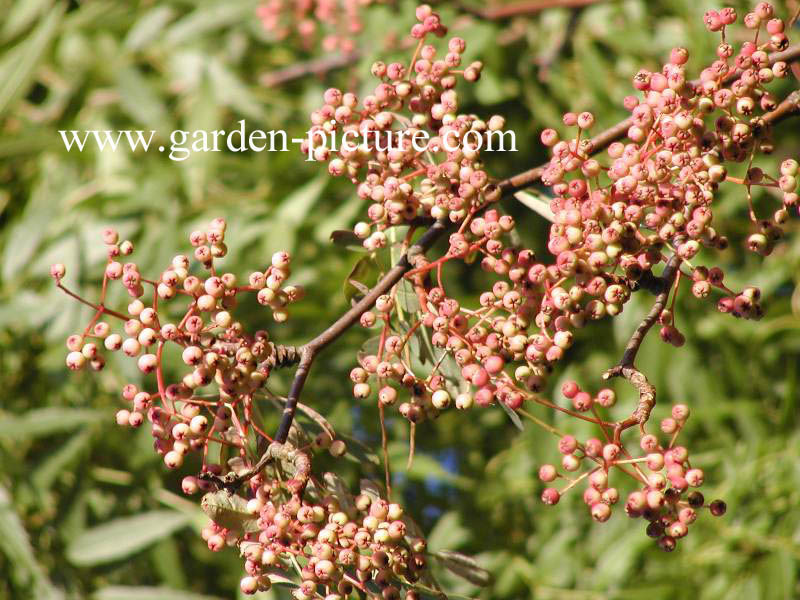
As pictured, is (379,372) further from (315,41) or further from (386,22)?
(315,41)

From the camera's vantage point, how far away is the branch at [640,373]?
1350mm

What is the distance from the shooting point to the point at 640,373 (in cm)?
143

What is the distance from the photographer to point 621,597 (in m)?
2.52

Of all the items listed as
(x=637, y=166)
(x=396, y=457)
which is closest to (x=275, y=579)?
(x=637, y=166)

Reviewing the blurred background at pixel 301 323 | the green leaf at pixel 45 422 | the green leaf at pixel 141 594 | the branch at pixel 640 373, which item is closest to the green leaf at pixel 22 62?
the blurred background at pixel 301 323

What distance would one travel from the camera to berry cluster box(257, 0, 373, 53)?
336 cm

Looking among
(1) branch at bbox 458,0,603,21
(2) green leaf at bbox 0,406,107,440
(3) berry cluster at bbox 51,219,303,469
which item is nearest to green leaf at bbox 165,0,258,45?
(1) branch at bbox 458,0,603,21

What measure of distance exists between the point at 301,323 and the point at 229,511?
1.57 metres

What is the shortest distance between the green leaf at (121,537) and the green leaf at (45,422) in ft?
0.91

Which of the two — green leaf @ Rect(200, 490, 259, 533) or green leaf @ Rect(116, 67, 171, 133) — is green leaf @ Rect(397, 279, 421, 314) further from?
green leaf @ Rect(116, 67, 171, 133)

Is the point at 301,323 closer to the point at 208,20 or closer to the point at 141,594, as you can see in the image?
the point at 141,594

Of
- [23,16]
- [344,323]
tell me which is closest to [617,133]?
[344,323]

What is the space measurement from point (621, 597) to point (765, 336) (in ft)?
3.05

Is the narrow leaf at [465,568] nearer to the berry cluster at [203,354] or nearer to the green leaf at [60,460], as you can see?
Answer: the berry cluster at [203,354]
